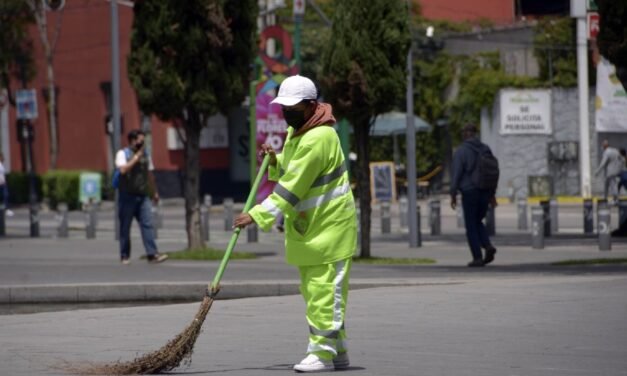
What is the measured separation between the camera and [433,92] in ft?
156

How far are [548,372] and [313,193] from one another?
1703 millimetres

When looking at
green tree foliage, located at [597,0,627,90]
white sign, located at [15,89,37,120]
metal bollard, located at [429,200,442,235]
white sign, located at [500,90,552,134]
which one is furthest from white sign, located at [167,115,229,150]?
green tree foliage, located at [597,0,627,90]

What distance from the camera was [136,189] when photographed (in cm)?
2055

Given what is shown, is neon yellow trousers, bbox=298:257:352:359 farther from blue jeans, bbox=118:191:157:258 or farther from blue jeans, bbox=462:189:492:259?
blue jeans, bbox=118:191:157:258

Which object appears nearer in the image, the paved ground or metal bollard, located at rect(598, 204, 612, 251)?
the paved ground

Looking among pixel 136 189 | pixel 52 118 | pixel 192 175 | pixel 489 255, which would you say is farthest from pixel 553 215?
pixel 52 118

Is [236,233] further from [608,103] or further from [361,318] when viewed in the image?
[608,103]

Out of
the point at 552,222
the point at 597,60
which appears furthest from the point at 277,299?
the point at 597,60

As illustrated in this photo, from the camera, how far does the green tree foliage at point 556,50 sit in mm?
44375

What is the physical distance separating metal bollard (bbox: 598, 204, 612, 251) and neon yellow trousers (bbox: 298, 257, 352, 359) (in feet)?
43.1

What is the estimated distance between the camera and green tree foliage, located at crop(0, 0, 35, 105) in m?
50.3

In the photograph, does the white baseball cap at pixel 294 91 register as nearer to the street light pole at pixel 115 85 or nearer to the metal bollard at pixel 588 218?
the metal bollard at pixel 588 218

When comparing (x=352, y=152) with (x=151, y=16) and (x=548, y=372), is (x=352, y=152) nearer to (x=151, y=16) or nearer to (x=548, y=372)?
(x=151, y=16)

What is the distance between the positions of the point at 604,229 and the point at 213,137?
98.4 feet
